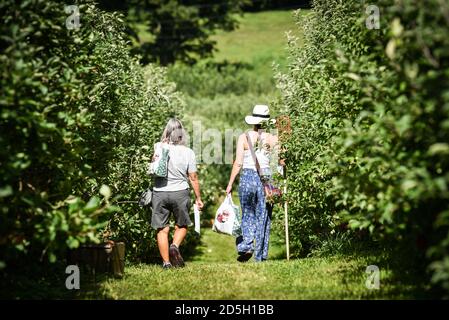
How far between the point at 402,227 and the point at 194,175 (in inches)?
146

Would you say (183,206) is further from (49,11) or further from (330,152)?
(49,11)

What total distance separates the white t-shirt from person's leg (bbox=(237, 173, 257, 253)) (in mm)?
1048

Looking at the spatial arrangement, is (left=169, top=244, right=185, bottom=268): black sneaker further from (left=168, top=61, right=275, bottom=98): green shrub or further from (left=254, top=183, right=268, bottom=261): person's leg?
(left=168, top=61, right=275, bottom=98): green shrub

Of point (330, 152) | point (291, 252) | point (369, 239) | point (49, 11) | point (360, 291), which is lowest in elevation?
point (291, 252)

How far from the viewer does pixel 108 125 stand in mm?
8992

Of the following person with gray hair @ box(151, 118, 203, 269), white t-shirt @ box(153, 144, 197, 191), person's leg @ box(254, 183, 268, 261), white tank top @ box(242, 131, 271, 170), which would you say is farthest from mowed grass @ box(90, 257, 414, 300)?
white tank top @ box(242, 131, 271, 170)

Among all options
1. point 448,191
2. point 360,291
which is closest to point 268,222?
point 360,291

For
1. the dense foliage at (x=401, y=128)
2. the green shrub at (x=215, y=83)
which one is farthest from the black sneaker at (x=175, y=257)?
the green shrub at (x=215, y=83)

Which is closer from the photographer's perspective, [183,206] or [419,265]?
[419,265]

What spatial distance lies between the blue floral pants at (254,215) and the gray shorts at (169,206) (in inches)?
44.4

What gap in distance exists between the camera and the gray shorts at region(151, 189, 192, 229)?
7.96m

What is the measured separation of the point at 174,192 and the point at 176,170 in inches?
11.5

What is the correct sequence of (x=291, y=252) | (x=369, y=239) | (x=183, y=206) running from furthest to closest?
(x=291, y=252) < (x=369, y=239) < (x=183, y=206)

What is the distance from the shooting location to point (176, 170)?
7.96 metres
